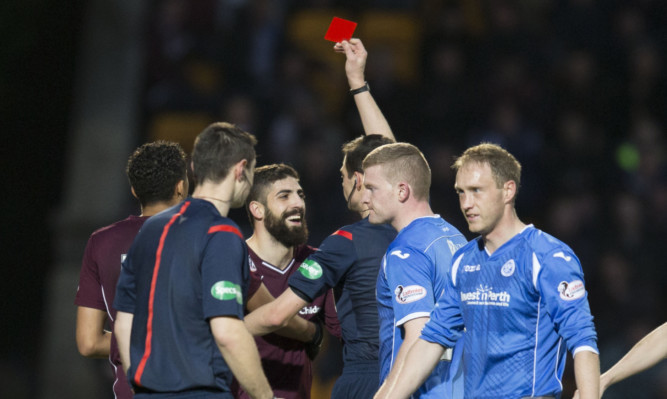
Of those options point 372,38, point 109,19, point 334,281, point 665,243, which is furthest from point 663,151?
point 109,19

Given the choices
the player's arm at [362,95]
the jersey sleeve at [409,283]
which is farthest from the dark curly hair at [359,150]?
the jersey sleeve at [409,283]

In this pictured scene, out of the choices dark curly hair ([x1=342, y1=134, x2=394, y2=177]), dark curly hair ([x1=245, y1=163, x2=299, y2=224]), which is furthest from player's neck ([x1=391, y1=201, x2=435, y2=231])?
dark curly hair ([x1=245, y1=163, x2=299, y2=224])

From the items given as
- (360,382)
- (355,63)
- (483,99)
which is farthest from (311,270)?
(483,99)

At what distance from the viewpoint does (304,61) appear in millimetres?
12062

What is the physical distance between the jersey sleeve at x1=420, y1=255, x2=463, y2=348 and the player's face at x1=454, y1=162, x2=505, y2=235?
1.17 ft

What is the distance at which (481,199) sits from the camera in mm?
4441

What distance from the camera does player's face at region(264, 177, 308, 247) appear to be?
19.2ft

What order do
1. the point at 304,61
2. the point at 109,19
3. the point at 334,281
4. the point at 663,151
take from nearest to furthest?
the point at 334,281
the point at 663,151
the point at 304,61
the point at 109,19

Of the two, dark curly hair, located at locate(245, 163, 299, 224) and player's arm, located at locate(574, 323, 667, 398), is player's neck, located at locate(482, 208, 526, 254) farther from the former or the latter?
dark curly hair, located at locate(245, 163, 299, 224)

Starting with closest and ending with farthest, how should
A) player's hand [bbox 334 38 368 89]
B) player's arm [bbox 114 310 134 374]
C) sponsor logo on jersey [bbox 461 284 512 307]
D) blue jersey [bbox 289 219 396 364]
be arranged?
sponsor logo on jersey [bbox 461 284 512 307], player's arm [bbox 114 310 134 374], blue jersey [bbox 289 219 396 364], player's hand [bbox 334 38 368 89]

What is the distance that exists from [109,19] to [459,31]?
4815mm

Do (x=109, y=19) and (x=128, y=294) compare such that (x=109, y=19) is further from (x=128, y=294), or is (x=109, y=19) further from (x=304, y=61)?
(x=128, y=294)

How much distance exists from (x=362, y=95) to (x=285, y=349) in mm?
1816

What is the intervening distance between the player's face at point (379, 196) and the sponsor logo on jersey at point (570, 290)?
1.13 m
